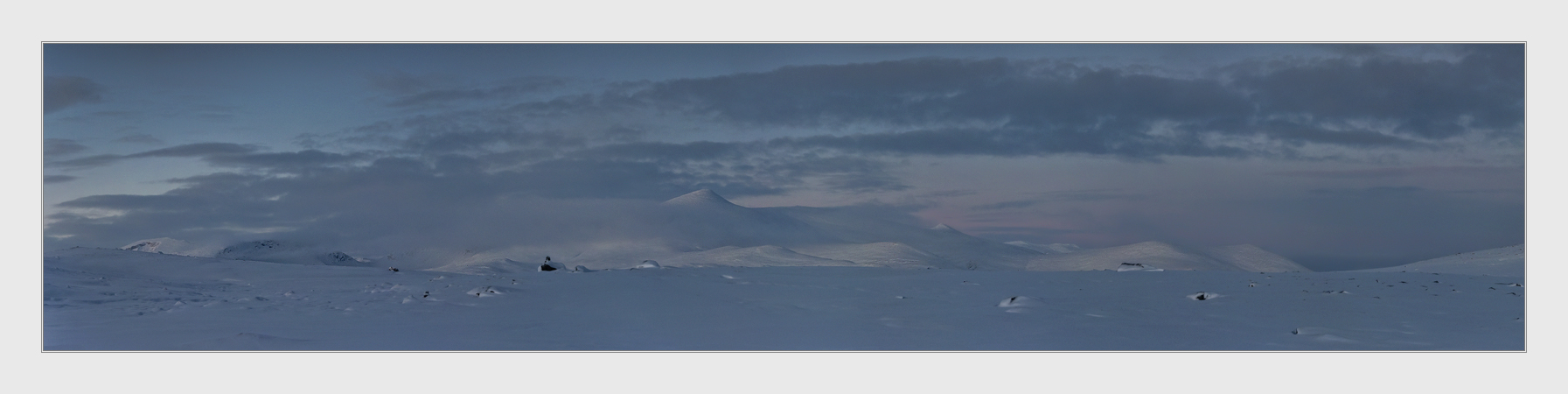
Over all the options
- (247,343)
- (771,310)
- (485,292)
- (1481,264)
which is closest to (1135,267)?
(1481,264)

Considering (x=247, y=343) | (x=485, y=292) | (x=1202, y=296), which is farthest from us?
(x=485, y=292)

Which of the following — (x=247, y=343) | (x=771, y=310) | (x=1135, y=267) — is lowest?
(x=247, y=343)

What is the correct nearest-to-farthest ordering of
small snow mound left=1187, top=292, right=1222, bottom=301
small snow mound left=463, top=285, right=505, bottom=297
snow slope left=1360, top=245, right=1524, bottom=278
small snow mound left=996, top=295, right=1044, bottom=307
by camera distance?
small snow mound left=996, top=295, right=1044, bottom=307 → small snow mound left=1187, top=292, right=1222, bottom=301 → small snow mound left=463, top=285, right=505, bottom=297 → snow slope left=1360, top=245, right=1524, bottom=278

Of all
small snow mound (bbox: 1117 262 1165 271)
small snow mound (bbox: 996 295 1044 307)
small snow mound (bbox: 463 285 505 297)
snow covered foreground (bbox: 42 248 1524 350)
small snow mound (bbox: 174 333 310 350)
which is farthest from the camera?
small snow mound (bbox: 1117 262 1165 271)

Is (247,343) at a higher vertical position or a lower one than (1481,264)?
lower

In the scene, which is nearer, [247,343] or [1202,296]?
[247,343]

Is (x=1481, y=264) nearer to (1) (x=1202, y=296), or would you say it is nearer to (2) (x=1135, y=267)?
(2) (x=1135, y=267)

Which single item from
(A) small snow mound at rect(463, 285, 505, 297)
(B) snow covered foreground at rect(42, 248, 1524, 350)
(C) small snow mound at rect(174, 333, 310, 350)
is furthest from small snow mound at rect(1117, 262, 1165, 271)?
(C) small snow mound at rect(174, 333, 310, 350)

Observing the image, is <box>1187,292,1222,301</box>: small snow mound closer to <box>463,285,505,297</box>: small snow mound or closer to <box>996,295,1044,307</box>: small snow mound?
<box>996,295,1044,307</box>: small snow mound
